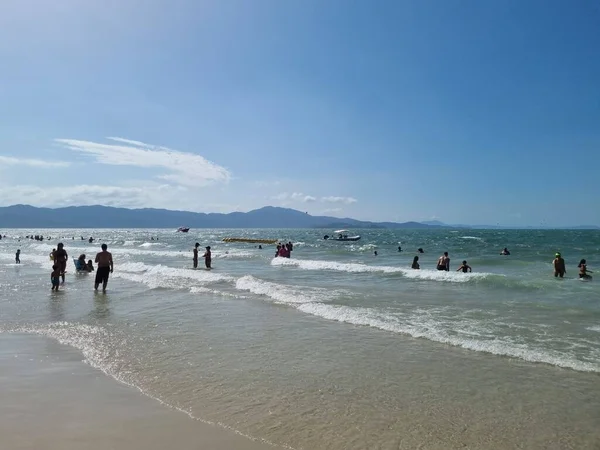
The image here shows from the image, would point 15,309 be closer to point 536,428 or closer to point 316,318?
point 316,318

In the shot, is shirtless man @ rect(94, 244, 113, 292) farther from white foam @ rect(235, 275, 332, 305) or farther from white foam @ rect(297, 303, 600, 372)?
white foam @ rect(297, 303, 600, 372)

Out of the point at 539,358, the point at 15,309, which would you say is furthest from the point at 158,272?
the point at 539,358

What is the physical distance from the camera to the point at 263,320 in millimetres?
10523

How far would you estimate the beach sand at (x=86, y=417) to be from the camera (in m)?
4.16

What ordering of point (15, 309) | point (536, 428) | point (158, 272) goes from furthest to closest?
point (158, 272), point (15, 309), point (536, 428)

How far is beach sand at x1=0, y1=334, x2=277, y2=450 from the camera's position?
4156 millimetres

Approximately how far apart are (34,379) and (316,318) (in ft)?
20.8

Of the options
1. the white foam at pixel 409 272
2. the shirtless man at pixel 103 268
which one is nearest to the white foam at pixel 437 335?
the shirtless man at pixel 103 268

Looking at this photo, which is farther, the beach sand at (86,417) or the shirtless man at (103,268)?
the shirtless man at (103,268)

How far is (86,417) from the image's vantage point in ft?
15.5

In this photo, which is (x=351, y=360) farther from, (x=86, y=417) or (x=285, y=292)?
(x=285, y=292)

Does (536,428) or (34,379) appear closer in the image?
(536,428)

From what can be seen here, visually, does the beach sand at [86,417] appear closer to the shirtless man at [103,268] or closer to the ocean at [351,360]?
the ocean at [351,360]

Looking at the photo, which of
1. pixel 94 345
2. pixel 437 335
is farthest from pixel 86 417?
pixel 437 335
